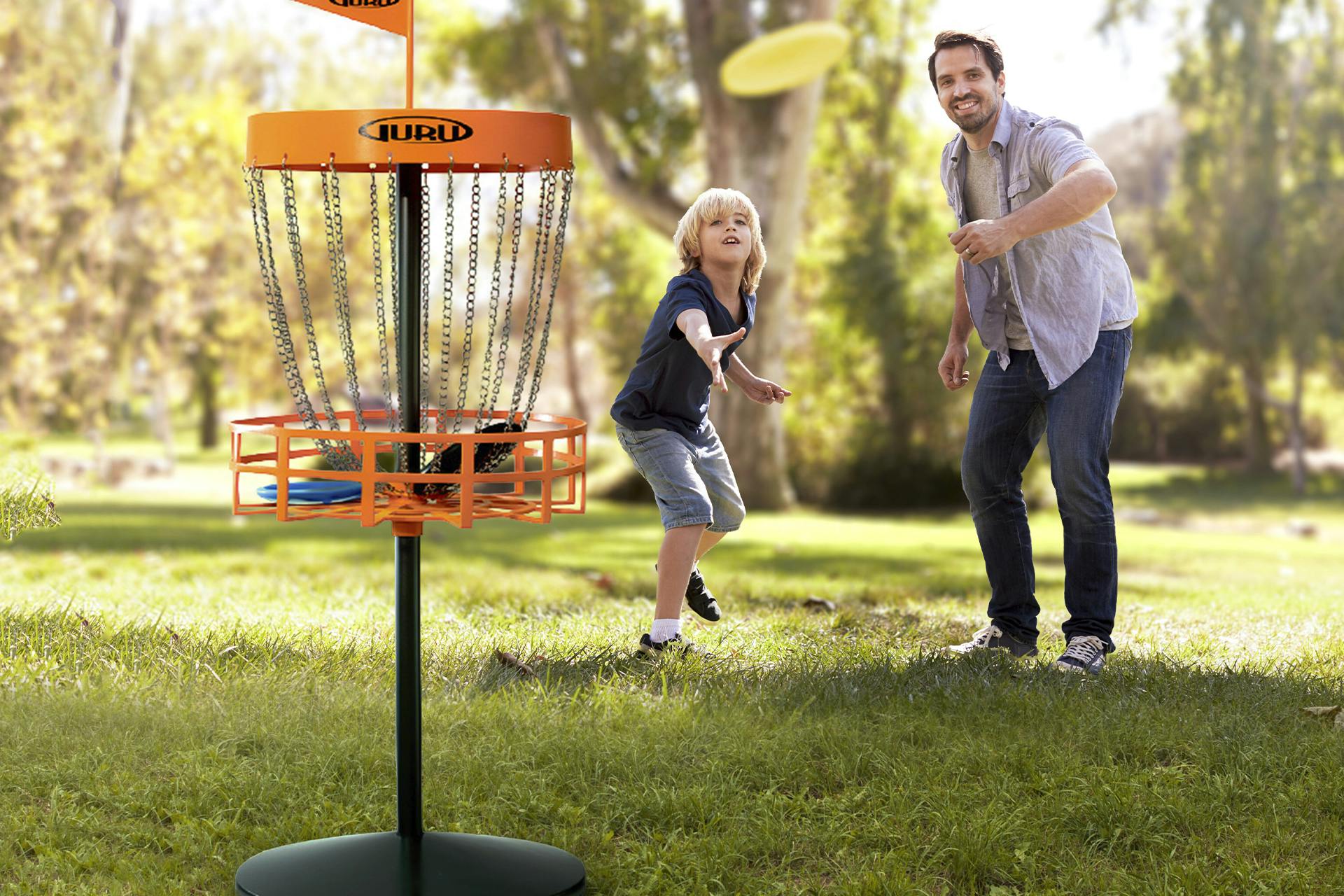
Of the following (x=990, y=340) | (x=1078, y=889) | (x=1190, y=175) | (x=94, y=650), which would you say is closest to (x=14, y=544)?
(x=94, y=650)

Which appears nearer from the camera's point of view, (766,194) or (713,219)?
(713,219)

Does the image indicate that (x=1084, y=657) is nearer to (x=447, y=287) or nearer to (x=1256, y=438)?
(x=447, y=287)

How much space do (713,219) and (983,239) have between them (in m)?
0.93

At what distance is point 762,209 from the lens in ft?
44.1

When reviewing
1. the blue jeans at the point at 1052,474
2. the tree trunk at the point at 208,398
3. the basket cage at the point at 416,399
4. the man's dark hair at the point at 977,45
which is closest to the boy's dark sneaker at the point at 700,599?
the blue jeans at the point at 1052,474

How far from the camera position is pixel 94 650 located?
166 inches

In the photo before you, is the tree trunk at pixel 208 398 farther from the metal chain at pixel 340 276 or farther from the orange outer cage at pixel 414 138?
the orange outer cage at pixel 414 138

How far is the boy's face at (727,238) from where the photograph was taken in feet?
13.5

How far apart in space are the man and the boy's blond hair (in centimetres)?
66

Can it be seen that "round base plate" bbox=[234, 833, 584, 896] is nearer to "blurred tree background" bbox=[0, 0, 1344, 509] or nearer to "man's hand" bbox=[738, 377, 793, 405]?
"man's hand" bbox=[738, 377, 793, 405]

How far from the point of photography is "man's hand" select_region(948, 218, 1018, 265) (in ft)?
11.6

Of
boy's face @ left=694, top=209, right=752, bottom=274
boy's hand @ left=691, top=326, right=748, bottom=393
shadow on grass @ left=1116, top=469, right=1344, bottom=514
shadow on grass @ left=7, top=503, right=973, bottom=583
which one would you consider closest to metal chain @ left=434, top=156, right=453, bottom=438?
boy's hand @ left=691, top=326, right=748, bottom=393

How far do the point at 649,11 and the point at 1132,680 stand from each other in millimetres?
12538

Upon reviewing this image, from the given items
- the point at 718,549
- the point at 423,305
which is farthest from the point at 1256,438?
the point at 423,305
